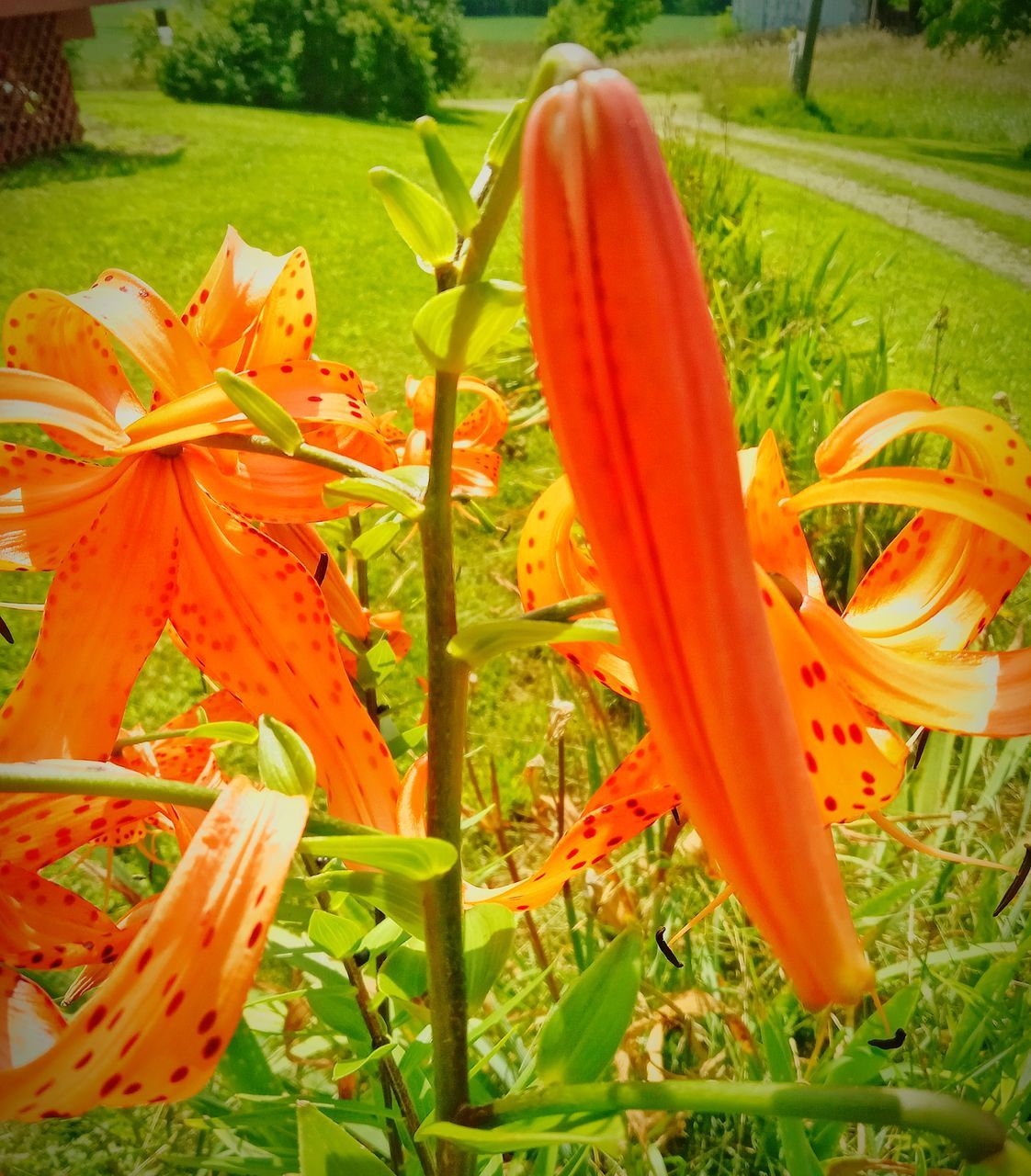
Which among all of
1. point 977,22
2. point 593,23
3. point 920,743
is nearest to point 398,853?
point 920,743

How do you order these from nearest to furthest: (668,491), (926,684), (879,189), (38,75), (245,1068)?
(668,491) < (926,684) < (245,1068) < (38,75) < (879,189)

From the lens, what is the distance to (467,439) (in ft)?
1.51

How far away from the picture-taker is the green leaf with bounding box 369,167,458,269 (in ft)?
0.70

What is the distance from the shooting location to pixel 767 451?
0.29m

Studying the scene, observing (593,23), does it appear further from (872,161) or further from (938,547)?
(938,547)

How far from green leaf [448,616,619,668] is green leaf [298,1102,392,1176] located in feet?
0.52

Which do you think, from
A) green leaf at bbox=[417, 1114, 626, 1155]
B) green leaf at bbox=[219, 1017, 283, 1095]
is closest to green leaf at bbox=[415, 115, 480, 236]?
green leaf at bbox=[417, 1114, 626, 1155]

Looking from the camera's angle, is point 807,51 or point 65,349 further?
point 807,51

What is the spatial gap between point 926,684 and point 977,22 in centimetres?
83

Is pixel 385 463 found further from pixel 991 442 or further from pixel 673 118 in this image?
pixel 673 118

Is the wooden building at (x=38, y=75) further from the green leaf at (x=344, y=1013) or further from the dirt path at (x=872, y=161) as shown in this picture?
the green leaf at (x=344, y=1013)

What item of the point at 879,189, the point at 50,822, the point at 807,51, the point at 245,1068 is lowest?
the point at 245,1068

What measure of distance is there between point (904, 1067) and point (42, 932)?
60 centimetres

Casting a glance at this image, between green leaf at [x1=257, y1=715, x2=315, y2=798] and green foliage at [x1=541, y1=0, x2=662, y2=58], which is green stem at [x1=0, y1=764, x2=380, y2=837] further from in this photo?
green foliage at [x1=541, y1=0, x2=662, y2=58]
